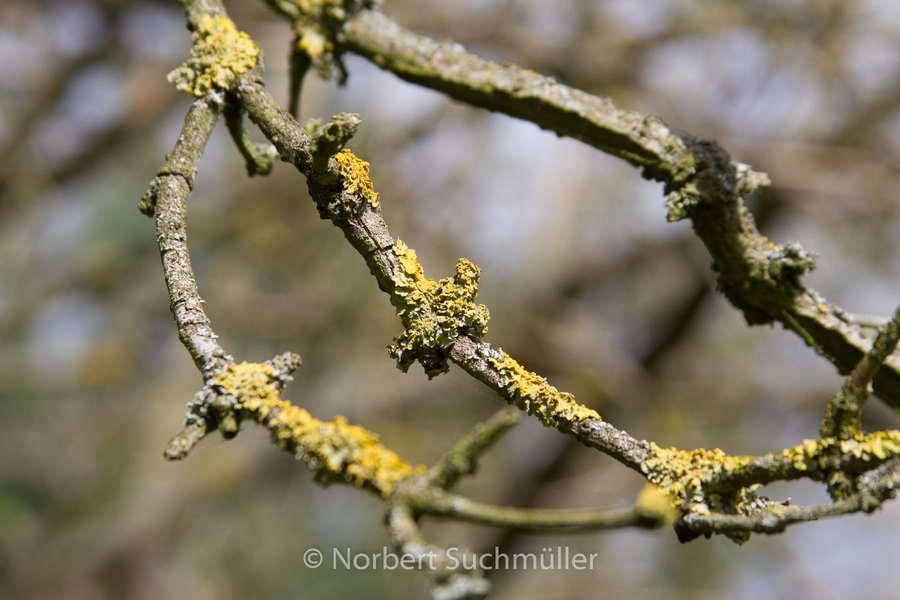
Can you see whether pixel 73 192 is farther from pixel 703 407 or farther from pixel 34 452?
pixel 703 407

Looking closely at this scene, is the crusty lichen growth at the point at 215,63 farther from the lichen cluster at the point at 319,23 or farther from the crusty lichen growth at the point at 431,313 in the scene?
the crusty lichen growth at the point at 431,313

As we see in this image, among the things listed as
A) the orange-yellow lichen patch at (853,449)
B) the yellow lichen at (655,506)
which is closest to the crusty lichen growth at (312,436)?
the yellow lichen at (655,506)

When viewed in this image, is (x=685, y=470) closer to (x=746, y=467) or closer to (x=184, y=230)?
(x=746, y=467)

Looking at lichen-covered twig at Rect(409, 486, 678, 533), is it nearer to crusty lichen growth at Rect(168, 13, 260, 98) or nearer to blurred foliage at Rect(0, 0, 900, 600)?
crusty lichen growth at Rect(168, 13, 260, 98)

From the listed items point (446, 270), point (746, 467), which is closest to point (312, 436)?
point (746, 467)

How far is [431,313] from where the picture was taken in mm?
1006

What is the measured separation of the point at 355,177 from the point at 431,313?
0.22 m

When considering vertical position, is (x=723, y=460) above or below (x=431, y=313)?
below

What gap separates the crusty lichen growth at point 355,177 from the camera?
1.01m

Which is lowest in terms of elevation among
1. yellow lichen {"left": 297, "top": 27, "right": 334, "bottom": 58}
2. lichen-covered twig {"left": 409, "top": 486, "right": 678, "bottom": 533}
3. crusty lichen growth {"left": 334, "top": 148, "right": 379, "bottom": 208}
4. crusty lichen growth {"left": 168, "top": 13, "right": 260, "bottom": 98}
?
lichen-covered twig {"left": 409, "top": 486, "right": 678, "bottom": 533}

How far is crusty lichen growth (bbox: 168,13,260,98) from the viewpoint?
1.21 meters

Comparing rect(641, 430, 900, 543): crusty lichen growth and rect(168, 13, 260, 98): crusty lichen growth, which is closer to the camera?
rect(641, 430, 900, 543): crusty lichen growth

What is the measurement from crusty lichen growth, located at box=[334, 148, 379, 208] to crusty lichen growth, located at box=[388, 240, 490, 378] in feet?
0.27

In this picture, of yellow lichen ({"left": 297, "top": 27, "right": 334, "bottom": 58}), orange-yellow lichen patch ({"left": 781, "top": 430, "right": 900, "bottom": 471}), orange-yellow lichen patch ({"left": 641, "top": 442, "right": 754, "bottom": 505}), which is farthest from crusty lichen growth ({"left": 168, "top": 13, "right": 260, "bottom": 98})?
orange-yellow lichen patch ({"left": 781, "top": 430, "right": 900, "bottom": 471})
